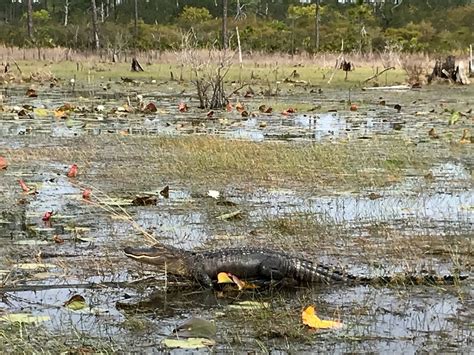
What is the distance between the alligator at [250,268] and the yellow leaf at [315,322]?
704mm

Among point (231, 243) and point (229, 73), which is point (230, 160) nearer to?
point (231, 243)

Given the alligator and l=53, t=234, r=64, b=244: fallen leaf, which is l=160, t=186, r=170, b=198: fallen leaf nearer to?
l=53, t=234, r=64, b=244: fallen leaf

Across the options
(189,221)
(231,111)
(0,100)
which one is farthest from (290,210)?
(0,100)

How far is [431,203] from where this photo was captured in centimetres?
645

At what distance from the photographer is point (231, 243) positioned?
517cm

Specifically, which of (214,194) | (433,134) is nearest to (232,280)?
(214,194)

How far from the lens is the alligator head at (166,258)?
4.19 m

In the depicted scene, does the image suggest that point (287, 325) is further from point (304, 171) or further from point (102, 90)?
point (102, 90)

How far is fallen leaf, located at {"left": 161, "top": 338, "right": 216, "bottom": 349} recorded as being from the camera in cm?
322

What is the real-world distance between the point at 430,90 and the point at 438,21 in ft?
92.5

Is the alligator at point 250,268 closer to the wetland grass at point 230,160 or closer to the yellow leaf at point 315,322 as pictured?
the yellow leaf at point 315,322

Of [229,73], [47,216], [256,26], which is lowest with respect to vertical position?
[47,216]

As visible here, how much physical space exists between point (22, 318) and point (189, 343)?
0.79 meters

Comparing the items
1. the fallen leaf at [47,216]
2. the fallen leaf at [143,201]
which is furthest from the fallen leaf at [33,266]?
the fallen leaf at [143,201]
